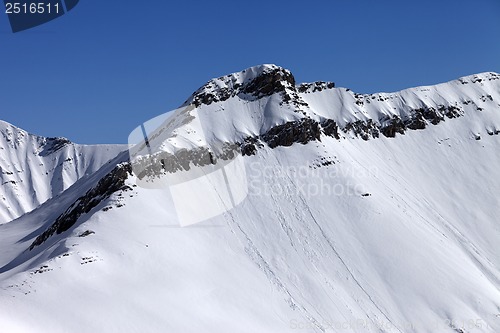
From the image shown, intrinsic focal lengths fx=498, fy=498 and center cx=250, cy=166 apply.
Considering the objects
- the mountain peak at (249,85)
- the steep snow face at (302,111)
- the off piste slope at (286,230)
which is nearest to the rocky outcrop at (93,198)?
the off piste slope at (286,230)

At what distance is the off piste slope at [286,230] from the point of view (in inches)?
1966

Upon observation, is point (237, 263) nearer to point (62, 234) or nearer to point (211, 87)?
point (62, 234)

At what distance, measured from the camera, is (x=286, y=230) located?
227ft

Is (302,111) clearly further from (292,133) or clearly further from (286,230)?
(286,230)

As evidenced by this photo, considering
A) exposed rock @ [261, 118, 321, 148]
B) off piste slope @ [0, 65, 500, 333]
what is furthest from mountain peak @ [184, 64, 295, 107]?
exposed rock @ [261, 118, 321, 148]

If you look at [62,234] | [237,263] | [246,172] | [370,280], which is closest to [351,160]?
[246,172]

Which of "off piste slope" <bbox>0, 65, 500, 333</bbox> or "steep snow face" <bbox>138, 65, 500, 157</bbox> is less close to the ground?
"steep snow face" <bbox>138, 65, 500, 157</bbox>

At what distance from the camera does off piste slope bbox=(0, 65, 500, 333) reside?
49938 millimetres

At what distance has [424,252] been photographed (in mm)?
67812
